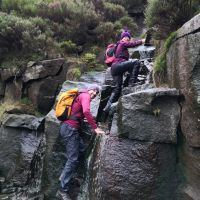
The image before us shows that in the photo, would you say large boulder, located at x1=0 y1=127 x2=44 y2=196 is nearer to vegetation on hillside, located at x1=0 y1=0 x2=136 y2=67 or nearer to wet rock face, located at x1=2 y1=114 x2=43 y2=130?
wet rock face, located at x1=2 y1=114 x2=43 y2=130

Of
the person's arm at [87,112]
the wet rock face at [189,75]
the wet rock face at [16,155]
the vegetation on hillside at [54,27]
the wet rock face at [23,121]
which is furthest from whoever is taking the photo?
the vegetation on hillside at [54,27]

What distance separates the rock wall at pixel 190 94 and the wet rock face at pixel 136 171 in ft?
1.19

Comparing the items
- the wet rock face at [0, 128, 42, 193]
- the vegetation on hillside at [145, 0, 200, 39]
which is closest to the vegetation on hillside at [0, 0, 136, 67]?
the wet rock face at [0, 128, 42, 193]

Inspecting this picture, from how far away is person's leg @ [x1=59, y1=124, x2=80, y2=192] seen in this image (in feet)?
26.8

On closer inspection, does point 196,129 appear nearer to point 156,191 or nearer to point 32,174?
point 156,191

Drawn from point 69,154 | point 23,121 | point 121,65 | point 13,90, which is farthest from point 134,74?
point 13,90

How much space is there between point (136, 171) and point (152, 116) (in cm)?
118

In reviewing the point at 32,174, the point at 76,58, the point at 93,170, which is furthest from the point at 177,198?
the point at 76,58

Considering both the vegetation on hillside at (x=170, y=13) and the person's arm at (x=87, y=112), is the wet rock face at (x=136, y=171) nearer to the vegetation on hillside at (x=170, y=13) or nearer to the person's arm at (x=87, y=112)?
the person's arm at (x=87, y=112)

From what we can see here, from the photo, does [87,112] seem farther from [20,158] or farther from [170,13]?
[20,158]

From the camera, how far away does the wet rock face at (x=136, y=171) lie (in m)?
7.30

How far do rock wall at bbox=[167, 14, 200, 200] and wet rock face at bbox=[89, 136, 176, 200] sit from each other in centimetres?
36

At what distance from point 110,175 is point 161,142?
1251 mm

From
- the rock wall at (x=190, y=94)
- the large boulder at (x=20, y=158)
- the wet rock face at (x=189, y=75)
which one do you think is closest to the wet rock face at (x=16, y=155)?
the large boulder at (x=20, y=158)
